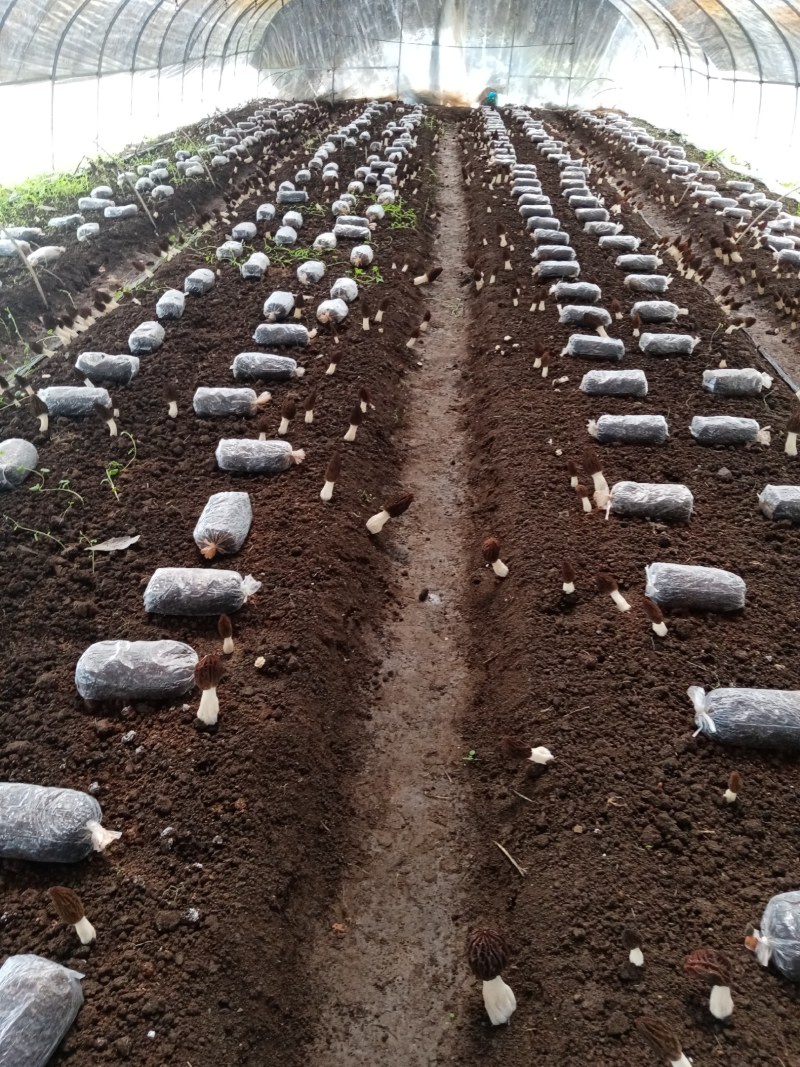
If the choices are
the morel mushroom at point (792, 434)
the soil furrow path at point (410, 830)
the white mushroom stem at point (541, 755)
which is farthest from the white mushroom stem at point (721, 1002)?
the morel mushroom at point (792, 434)

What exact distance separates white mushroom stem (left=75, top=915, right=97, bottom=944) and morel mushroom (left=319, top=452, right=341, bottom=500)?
130 inches

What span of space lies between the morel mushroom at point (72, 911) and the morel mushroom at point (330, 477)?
328 cm

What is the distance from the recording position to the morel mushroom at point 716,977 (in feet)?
8.71

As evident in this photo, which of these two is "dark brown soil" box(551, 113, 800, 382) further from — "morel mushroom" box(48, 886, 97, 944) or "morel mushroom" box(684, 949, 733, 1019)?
"morel mushroom" box(48, 886, 97, 944)

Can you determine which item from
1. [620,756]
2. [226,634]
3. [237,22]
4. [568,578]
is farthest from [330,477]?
[237,22]

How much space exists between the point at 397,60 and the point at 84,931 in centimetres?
3177

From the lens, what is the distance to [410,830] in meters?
3.90

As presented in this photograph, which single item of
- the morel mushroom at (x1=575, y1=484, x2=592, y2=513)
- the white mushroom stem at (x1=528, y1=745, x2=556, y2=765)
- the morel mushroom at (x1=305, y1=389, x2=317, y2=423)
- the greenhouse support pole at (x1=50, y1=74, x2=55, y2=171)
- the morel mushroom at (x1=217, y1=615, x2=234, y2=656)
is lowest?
the white mushroom stem at (x1=528, y1=745, x2=556, y2=765)

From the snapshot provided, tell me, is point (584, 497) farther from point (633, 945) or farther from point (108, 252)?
point (108, 252)

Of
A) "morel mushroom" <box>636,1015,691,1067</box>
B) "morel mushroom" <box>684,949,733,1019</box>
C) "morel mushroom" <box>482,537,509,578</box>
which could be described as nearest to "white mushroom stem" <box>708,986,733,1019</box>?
"morel mushroom" <box>684,949,733,1019</box>

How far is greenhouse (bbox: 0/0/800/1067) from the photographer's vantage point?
9.61 ft

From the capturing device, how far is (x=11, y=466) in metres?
5.66

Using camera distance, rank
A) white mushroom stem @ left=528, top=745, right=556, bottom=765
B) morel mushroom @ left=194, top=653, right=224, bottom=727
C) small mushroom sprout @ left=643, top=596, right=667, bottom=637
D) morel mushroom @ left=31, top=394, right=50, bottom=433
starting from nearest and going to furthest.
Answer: morel mushroom @ left=194, top=653, right=224, bottom=727 → white mushroom stem @ left=528, top=745, right=556, bottom=765 → small mushroom sprout @ left=643, top=596, right=667, bottom=637 → morel mushroom @ left=31, top=394, right=50, bottom=433

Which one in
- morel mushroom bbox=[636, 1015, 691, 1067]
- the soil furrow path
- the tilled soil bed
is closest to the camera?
morel mushroom bbox=[636, 1015, 691, 1067]
